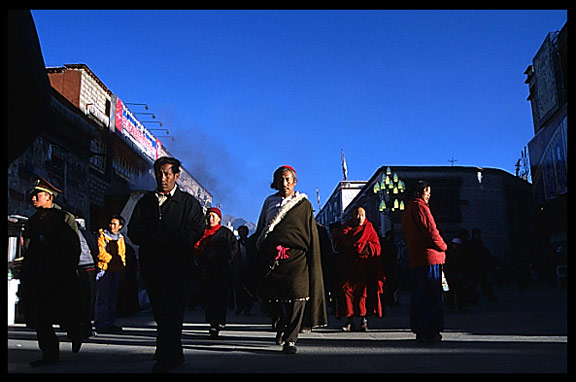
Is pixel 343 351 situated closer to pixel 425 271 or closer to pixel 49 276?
pixel 425 271

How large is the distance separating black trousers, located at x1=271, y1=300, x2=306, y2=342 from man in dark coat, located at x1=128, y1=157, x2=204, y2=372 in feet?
3.45

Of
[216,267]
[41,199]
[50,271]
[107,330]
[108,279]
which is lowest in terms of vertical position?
[107,330]

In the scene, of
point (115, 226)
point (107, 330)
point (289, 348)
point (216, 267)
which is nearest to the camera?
point (289, 348)

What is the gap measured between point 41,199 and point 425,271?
12.4 feet

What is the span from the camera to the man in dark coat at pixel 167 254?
11.8ft

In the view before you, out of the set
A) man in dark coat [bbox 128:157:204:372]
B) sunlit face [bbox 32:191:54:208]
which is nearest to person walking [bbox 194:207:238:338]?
sunlit face [bbox 32:191:54:208]

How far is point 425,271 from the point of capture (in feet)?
16.7

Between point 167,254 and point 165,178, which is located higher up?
point 165,178

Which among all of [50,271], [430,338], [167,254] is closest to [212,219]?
[50,271]

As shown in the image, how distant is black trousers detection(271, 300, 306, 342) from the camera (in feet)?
14.3

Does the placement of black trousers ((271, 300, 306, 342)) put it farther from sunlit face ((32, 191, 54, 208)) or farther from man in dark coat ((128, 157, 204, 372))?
sunlit face ((32, 191, 54, 208))

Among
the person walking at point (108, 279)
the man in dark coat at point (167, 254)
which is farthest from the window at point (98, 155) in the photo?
the man in dark coat at point (167, 254)
